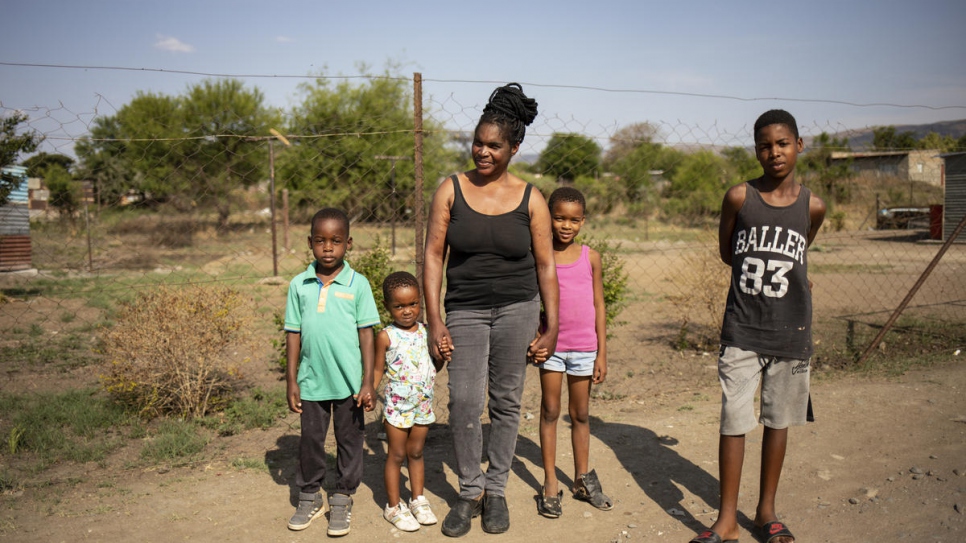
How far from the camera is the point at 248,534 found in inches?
125

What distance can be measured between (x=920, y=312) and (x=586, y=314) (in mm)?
7448

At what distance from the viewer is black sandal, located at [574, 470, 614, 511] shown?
11.4ft

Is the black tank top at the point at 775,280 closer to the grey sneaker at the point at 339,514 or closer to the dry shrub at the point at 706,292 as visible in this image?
the grey sneaker at the point at 339,514

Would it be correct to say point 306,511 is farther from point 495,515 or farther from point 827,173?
point 827,173

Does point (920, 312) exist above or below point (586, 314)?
below

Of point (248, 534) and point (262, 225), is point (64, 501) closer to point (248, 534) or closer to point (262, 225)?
point (248, 534)

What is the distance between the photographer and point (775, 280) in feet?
9.74

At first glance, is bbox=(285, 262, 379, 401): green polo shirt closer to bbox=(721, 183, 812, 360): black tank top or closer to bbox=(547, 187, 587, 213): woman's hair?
bbox=(547, 187, 587, 213): woman's hair

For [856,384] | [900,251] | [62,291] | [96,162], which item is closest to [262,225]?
[96,162]

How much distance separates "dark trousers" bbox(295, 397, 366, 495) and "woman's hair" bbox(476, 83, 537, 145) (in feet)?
4.72

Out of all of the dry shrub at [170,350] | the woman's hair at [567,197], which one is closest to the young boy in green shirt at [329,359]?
the woman's hair at [567,197]

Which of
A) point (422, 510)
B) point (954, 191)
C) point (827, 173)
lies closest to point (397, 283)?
point (422, 510)

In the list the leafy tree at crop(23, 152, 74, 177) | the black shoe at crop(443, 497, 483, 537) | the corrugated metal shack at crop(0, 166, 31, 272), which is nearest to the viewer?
the black shoe at crop(443, 497, 483, 537)

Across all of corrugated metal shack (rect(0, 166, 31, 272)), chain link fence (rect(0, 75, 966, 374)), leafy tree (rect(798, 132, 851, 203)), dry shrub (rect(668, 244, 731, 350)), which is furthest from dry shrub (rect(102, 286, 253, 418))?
leafy tree (rect(798, 132, 851, 203))
